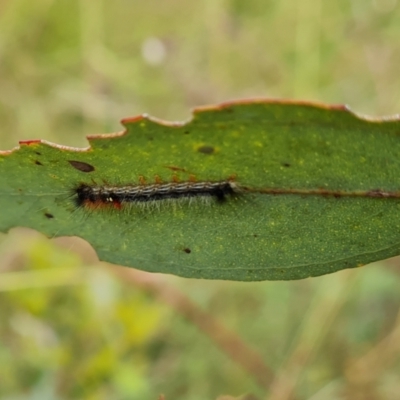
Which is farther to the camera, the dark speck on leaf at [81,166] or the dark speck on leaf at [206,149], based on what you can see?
the dark speck on leaf at [81,166]

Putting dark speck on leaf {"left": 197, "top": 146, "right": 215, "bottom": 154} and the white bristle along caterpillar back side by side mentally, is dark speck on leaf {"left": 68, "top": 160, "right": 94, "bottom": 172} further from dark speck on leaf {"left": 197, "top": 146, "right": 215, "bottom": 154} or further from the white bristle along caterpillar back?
dark speck on leaf {"left": 197, "top": 146, "right": 215, "bottom": 154}

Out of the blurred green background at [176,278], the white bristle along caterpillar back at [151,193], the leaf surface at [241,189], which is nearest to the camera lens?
the leaf surface at [241,189]

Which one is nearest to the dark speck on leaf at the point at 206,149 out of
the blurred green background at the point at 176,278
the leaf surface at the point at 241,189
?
the leaf surface at the point at 241,189

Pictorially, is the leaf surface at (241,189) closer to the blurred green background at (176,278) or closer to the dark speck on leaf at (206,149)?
the dark speck on leaf at (206,149)

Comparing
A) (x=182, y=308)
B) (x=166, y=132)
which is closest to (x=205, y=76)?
(x=182, y=308)

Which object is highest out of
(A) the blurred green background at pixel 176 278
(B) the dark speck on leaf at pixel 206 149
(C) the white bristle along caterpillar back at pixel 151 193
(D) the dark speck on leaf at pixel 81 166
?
(B) the dark speck on leaf at pixel 206 149

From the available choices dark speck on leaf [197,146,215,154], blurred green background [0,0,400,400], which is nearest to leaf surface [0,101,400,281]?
dark speck on leaf [197,146,215,154]

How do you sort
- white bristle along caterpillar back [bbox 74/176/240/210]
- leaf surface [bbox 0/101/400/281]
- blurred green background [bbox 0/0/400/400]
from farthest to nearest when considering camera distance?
blurred green background [bbox 0/0/400/400] < white bristle along caterpillar back [bbox 74/176/240/210] < leaf surface [bbox 0/101/400/281]

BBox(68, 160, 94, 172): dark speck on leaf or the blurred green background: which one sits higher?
BBox(68, 160, 94, 172): dark speck on leaf

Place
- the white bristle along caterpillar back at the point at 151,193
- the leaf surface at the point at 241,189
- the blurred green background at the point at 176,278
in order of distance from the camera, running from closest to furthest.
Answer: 1. the leaf surface at the point at 241,189
2. the white bristle along caterpillar back at the point at 151,193
3. the blurred green background at the point at 176,278
